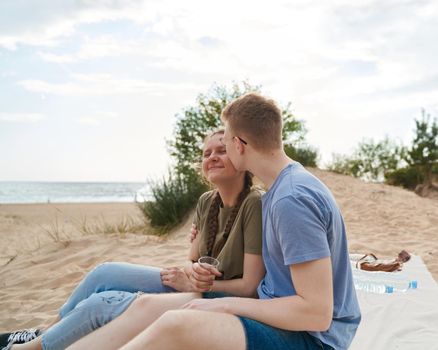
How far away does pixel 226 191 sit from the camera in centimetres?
253

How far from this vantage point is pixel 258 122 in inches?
72.2

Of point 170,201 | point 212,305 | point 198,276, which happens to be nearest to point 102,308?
point 198,276

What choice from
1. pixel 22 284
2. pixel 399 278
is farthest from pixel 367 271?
pixel 22 284

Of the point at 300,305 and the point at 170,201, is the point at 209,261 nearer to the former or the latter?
the point at 300,305

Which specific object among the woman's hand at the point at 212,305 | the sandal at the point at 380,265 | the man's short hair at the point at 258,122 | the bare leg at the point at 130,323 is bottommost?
the sandal at the point at 380,265

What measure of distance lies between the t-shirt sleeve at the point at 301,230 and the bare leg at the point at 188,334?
32 centimetres

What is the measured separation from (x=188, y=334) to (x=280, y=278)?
1.44 feet

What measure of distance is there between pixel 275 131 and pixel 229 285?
80 cm

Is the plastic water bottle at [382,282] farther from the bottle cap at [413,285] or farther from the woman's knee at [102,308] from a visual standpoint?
the woman's knee at [102,308]

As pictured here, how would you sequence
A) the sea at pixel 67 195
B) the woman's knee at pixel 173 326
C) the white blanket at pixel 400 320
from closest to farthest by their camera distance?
1. the woman's knee at pixel 173 326
2. the white blanket at pixel 400 320
3. the sea at pixel 67 195

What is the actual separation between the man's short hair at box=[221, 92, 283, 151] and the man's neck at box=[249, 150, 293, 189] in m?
0.03

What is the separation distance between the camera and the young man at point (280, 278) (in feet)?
5.08

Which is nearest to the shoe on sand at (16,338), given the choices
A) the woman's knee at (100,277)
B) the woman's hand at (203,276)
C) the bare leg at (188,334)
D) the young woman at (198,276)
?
the young woman at (198,276)

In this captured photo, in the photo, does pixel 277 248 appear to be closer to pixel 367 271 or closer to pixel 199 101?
pixel 367 271
